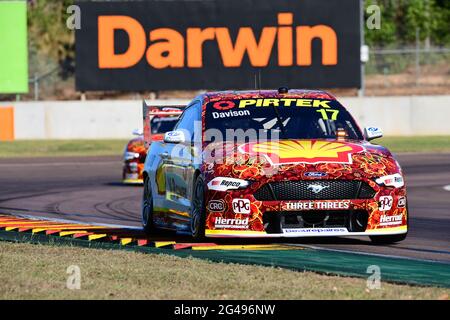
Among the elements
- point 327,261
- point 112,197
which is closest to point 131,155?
point 112,197

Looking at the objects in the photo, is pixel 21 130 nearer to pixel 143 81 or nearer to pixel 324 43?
pixel 143 81

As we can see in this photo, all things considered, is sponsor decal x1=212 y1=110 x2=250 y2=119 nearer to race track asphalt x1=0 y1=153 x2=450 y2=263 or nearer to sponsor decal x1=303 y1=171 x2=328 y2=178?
race track asphalt x1=0 y1=153 x2=450 y2=263

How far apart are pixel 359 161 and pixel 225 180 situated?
129cm

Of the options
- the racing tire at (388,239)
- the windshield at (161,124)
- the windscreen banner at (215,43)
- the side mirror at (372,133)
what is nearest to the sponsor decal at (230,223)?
the racing tire at (388,239)

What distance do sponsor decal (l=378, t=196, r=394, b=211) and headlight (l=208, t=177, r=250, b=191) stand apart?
1.29 m

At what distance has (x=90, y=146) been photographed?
38.3 metres

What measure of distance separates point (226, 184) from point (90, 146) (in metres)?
26.0

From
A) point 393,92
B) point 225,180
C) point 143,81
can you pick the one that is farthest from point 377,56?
point 225,180

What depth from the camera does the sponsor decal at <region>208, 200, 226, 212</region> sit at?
41.2 feet

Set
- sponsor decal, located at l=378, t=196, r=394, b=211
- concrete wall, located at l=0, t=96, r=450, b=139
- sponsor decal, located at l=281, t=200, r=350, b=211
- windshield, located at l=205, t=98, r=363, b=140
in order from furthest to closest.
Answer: concrete wall, located at l=0, t=96, r=450, b=139, windshield, located at l=205, t=98, r=363, b=140, sponsor decal, located at l=378, t=196, r=394, b=211, sponsor decal, located at l=281, t=200, r=350, b=211

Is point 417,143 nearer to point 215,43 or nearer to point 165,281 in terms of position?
point 215,43

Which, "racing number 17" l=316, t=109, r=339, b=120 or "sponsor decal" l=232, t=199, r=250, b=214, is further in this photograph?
"racing number 17" l=316, t=109, r=339, b=120

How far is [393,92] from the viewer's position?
48.2 meters

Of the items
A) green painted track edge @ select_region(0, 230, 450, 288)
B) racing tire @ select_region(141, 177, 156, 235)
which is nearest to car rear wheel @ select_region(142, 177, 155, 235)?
racing tire @ select_region(141, 177, 156, 235)
